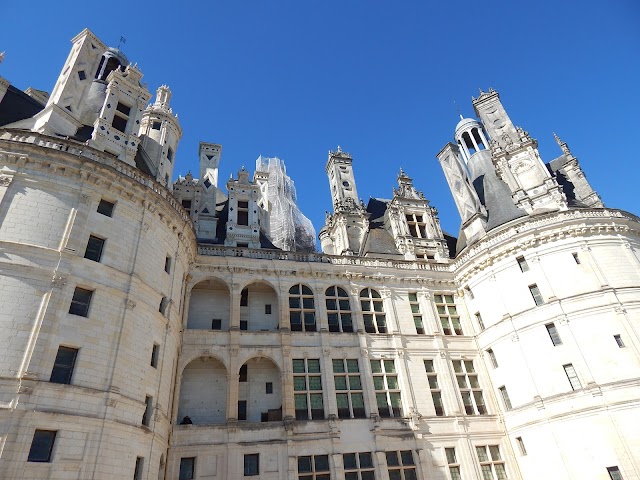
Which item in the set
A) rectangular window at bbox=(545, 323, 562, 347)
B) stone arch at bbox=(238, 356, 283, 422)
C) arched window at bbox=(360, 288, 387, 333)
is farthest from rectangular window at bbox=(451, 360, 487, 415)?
stone arch at bbox=(238, 356, 283, 422)

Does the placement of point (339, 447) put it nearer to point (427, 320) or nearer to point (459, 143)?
point (427, 320)

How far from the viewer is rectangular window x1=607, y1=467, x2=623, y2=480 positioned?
62.3ft

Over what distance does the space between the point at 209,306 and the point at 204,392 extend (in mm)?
4813

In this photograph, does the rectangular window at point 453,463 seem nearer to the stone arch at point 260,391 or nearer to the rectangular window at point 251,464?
the stone arch at point 260,391

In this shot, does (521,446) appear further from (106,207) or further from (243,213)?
(106,207)

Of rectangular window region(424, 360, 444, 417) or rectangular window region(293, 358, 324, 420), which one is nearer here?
rectangular window region(293, 358, 324, 420)

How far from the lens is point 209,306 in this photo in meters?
24.1

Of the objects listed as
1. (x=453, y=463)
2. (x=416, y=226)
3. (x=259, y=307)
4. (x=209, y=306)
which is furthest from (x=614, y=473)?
(x=209, y=306)

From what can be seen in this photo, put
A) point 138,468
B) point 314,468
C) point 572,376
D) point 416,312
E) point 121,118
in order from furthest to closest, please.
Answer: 1. point 416,312
2. point 121,118
3. point 572,376
4. point 314,468
5. point 138,468


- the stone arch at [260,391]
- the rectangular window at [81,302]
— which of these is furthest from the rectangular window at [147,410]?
the stone arch at [260,391]

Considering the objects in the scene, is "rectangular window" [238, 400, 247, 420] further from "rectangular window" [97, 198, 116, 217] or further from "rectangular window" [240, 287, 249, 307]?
"rectangular window" [97, 198, 116, 217]

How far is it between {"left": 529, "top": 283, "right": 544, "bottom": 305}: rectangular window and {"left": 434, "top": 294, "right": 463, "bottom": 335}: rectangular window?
5117mm

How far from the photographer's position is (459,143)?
125 ft

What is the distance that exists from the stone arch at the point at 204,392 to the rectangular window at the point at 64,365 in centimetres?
750
